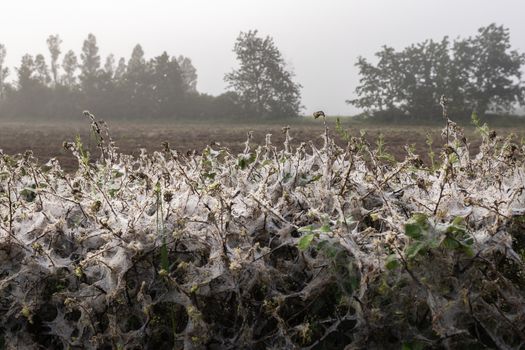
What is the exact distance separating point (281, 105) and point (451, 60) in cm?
1575

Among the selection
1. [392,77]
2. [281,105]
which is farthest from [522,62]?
[281,105]

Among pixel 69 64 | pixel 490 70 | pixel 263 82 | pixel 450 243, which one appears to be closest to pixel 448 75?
pixel 490 70

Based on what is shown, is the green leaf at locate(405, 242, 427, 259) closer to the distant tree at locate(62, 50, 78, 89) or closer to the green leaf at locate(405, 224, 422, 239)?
the green leaf at locate(405, 224, 422, 239)

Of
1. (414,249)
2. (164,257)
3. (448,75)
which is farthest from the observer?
(448,75)

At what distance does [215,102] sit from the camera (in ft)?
145

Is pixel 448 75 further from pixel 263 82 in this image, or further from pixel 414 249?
pixel 414 249

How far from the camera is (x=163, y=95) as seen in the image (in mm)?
45438

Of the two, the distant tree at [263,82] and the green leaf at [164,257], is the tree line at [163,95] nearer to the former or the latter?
the distant tree at [263,82]

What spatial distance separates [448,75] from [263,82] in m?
17.1

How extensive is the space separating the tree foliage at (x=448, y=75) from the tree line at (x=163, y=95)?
8690mm

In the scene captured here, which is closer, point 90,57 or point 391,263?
point 391,263

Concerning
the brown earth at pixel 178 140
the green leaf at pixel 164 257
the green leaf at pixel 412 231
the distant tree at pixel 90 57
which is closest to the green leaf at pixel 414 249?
the green leaf at pixel 412 231

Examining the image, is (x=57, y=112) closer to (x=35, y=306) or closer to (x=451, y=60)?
(x=451, y=60)

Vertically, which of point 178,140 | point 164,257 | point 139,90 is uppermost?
point 139,90
